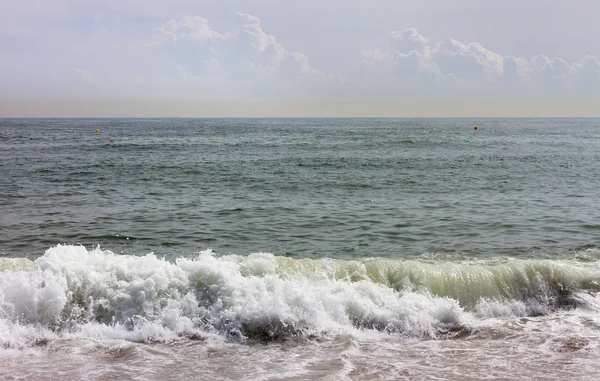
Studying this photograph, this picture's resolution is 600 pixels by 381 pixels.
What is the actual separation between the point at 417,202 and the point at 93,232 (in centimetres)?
1125

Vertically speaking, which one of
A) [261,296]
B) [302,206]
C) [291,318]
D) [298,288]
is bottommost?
[291,318]

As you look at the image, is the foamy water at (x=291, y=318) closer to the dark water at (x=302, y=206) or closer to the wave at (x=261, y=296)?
the wave at (x=261, y=296)

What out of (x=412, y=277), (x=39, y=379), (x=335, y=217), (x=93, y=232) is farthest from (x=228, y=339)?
(x=335, y=217)

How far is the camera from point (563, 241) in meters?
14.6

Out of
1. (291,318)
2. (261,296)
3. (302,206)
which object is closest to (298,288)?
(261,296)

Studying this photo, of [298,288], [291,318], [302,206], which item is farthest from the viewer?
[302,206]

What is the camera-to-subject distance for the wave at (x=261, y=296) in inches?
360

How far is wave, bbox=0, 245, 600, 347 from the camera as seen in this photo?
916cm

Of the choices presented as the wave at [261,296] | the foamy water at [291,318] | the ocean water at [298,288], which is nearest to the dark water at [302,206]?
the ocean water at [298,288]

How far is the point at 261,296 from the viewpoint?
9945 mm

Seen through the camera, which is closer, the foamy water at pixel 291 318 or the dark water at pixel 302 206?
the foamy water at pixel 291 318

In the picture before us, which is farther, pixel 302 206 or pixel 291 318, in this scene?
pixel 302 206

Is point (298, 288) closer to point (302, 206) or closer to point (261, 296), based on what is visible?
point (261, 296)

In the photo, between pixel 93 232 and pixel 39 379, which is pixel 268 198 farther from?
pixel 39 379
